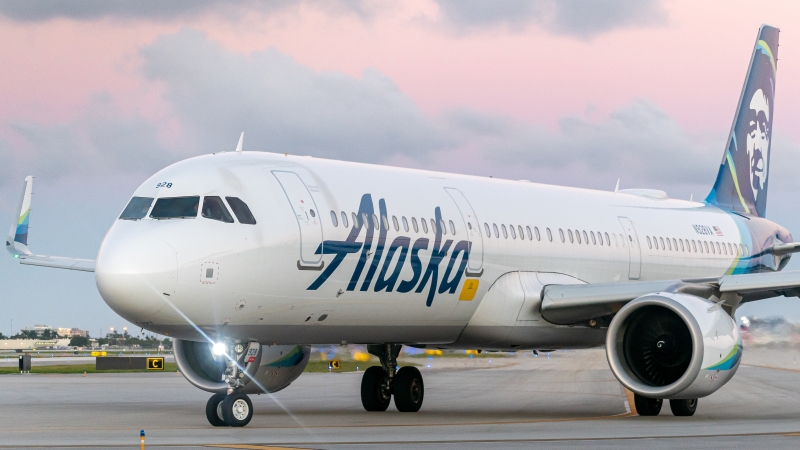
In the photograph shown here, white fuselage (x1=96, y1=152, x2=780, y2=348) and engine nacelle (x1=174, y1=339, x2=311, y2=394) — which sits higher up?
white fuselage (x1=96, y1=152, x2=780, y2=348)

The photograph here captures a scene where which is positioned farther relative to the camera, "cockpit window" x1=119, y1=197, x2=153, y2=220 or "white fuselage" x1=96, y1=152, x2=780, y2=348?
"cockpit window" x1=119, y1=197, x2=153, y2=220

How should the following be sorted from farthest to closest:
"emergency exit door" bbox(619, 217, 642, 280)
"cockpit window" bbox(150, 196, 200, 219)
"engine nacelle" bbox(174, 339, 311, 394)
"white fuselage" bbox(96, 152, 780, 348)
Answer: "emergency exit door" bbox(619, 217, 642, 280) < "engine nacelle" bbox(174, 339, 311, 394) < "cockpit window" bbox(150, 196, 200, 219) < "white fuselage" bbox(96, 152, 780, 348)

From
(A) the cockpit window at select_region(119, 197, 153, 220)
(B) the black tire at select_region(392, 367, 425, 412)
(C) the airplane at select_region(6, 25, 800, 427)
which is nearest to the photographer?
(C) the airplane at select_region(6, 25, 800, 427)

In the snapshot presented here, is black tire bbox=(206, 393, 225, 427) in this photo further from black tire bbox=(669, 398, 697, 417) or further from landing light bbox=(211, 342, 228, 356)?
black tire bbox=(669, 398, 697, 417)

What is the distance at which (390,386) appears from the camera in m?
23.0

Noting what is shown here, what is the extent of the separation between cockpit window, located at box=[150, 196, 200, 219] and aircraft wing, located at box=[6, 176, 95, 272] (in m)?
6.89

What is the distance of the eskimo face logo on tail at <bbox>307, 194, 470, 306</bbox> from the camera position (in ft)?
59.8

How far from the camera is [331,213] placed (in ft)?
59.6

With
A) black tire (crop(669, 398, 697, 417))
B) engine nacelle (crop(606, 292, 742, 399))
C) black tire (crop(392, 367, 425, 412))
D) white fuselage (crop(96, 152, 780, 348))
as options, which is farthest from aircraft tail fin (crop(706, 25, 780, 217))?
black tire (crop(392, 367, 425, 412))

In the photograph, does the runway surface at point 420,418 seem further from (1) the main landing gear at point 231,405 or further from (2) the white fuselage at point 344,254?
(2) the white fuselage at point 344,254

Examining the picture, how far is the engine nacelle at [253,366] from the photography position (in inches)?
819

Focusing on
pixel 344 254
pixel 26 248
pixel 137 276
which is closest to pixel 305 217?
pixel 344 254

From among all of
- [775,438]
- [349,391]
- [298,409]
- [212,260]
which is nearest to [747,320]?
[349,391]

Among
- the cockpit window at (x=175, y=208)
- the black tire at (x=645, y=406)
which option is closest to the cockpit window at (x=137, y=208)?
the cockpit window at (x=175, y=208)
